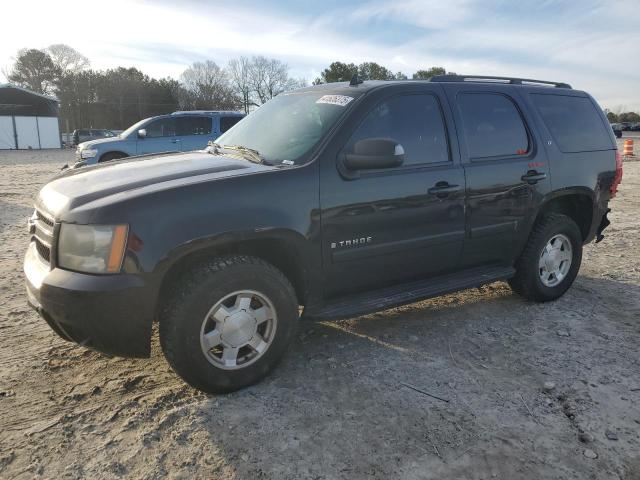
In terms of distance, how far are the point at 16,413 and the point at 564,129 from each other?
471 cm

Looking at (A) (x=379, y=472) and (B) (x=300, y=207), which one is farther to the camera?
(B) (x=300, y=207)

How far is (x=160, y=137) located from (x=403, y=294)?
33.0 ft

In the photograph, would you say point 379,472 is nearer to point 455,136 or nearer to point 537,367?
point 537,367

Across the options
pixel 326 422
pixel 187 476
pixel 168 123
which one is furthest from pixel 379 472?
pixel 168 123

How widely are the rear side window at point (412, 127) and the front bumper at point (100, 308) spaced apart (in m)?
1.73

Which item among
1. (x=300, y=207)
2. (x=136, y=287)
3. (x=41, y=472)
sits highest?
(x=300, y=207)

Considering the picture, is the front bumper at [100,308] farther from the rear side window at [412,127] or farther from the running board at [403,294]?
the rear side window at [412,127]

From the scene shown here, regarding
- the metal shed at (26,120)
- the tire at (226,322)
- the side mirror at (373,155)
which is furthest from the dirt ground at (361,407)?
the metal shed at (26,120)

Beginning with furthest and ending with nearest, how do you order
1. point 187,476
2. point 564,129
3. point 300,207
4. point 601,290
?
point 601,290 < point 564,129 < point 300,207 < point 187,476

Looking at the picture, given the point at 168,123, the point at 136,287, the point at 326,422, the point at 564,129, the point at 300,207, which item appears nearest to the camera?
the point at 136,287

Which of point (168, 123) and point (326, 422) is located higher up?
point (168, 123)

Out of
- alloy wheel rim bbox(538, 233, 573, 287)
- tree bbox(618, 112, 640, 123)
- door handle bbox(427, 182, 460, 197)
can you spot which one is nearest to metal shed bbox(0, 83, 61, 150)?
door handle bbox(427, 182, 460, 197)

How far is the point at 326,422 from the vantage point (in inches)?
108

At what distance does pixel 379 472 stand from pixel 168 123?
11.2 meters
